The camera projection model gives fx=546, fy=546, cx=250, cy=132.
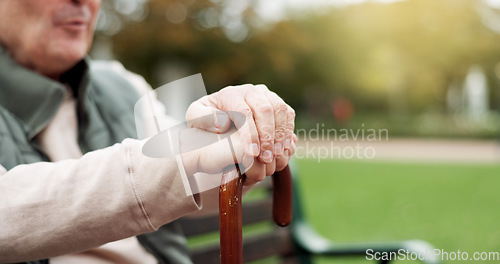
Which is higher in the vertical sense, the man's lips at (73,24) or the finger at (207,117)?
the man's lips at (73,24)

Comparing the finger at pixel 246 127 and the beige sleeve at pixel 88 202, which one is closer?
the finger at pixel 246 127

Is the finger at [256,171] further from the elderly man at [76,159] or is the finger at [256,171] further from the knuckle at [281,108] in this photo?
the knuckle at [281,108]

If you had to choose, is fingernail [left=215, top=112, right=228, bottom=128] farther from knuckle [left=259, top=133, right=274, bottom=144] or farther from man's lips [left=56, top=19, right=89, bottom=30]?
man's lips [left=56, top=19, right=89, bottom=30]

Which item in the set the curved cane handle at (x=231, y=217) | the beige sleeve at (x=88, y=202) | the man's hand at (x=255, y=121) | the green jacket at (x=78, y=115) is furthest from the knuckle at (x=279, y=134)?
the green jacket at (x=78, y=115)

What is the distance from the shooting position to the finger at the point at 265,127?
3.24 feet

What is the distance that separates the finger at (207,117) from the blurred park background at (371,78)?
4.23ft

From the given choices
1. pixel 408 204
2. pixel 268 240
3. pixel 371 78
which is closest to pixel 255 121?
pixel 268 240

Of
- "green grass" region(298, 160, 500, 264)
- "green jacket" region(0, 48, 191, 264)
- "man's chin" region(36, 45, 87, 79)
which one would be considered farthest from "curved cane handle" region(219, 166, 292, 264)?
"green grass" region(298, 160, 500, 264)

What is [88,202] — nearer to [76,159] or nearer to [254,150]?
[76,159]

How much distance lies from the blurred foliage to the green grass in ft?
Result: 23.3

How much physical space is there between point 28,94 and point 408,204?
5858mm

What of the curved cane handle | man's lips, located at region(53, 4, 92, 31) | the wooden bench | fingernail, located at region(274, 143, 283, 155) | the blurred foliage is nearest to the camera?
the curved cane handle

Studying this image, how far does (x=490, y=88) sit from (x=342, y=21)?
1221 centimetres

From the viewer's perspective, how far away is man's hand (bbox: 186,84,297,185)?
979 mm
